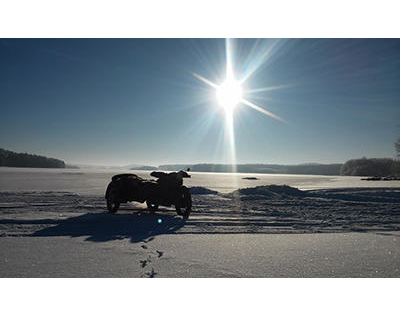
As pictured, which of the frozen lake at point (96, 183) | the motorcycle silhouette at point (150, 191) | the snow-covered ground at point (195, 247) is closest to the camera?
the snow-covered ground at point (195, 247)

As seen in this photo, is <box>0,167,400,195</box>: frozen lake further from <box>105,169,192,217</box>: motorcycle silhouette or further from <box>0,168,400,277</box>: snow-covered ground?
<box>0,168,400,277</box>: snow-covered ground

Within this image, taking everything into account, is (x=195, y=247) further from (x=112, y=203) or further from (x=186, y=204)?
(x=112, y=203)

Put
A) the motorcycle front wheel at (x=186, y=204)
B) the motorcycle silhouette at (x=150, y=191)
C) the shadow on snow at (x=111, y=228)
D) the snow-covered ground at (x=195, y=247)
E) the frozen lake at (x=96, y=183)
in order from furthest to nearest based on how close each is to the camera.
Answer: the frozen lake at (x=96, y=183) < the motorcycle silhouette at (x=150, y=191) < the motorcycle front wheel at (x=186, y=204) < the shadow on snow at (x=111, y=228) < the snow-covered ground at (x=195, y=247)

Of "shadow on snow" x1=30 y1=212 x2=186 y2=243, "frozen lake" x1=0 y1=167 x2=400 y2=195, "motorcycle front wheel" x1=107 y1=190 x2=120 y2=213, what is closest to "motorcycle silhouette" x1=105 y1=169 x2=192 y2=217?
"motorcycle front wheel" x1=107 y1=190 x2=120 y2=213

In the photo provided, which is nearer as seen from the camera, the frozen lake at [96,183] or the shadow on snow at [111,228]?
the shadow on snow at [111,228]

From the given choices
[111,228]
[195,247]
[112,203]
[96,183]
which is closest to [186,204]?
[112,203]

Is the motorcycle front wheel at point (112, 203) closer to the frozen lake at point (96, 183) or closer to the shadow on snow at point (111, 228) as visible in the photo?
the shadow on snow at point (111, 228)

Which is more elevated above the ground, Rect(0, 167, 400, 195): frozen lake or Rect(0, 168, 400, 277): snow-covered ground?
Rect(0, 167, 400, 195): frozen lake

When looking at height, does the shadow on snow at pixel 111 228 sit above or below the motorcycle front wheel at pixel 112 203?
below

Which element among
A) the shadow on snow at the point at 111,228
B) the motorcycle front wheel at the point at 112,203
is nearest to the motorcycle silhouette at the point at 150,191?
the motorcycle front wheel at the point at 112,203
